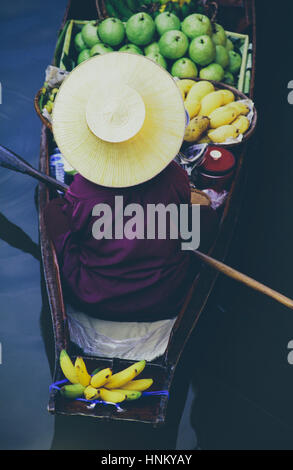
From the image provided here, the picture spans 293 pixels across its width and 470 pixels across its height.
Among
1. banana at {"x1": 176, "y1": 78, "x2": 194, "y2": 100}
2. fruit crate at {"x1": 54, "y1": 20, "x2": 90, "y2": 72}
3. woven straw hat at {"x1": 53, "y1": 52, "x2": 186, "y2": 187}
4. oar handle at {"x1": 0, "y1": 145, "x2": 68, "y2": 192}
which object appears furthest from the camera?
fruit crate at {"x1": 54, "y1": 20, "x2": 90, "y2": 72}

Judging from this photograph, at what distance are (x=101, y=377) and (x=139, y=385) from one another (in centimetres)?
19

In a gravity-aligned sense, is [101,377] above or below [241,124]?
below

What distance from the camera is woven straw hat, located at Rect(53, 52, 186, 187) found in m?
1.47

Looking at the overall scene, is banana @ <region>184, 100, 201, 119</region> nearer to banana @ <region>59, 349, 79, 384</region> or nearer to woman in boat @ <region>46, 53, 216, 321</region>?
woman in boat @ <region>46, 53, 216, 321</region>

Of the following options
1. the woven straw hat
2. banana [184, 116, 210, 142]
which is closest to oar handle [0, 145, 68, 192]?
the woven straw hat

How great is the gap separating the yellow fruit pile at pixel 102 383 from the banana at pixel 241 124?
1520 mm

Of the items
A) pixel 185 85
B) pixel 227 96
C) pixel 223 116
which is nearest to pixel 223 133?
pixel 223 116

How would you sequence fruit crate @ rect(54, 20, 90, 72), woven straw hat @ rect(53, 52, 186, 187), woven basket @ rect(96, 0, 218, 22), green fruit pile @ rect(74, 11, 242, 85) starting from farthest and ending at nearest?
woven basket @ rect(96, 0, 218, 22)
fruit crate @ rect(54, 20, 90, 72)
green fruit pile @ rect(74, 11, 242, 85)
woven straw hat @ rect(53, 52, 186, 187)

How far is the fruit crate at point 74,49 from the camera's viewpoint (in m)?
2.84

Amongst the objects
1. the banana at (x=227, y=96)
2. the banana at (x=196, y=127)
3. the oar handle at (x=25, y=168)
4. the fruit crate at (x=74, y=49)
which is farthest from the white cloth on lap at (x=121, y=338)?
the fruit crate at (x=74, y=49)

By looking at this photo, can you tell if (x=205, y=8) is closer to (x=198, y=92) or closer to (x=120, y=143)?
(x=198, y=92)

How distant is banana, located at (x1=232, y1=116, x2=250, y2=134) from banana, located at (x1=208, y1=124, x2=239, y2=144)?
0.04 m

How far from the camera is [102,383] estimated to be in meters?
1.75

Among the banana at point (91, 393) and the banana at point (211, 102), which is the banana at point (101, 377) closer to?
the banana at point (91, 393)
